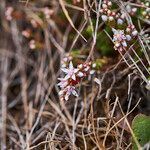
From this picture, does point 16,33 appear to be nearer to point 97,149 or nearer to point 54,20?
point 54,20

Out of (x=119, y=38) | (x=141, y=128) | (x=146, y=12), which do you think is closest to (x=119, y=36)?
(x=119, y=38)

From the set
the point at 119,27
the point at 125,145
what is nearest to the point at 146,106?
the point at 125,145

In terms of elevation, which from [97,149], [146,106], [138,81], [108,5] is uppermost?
[108,5]

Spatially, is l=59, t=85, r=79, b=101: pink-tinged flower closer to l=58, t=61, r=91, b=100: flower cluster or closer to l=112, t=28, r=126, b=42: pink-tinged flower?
l=58, t=61, r=91, b=100: flower cluster

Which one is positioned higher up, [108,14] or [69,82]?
[108,14]

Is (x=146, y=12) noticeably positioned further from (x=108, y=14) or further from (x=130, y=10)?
(x=108, y=14)

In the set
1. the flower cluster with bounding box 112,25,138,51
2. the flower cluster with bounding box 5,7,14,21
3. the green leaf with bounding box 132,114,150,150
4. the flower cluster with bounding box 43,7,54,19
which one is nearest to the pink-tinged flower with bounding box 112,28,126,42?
the flower cluster with bounding box 112,25,138,51
